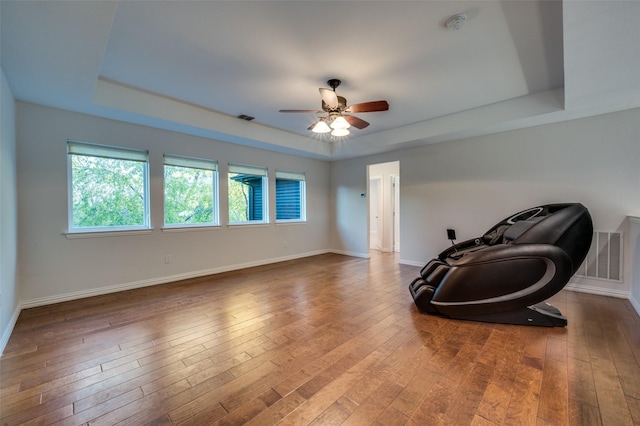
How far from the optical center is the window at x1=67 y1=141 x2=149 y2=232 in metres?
3.47

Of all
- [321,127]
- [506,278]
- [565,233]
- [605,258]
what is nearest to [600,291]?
[605,258]

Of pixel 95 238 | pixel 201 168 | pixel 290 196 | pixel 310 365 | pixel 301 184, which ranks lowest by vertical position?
pixel 310 365

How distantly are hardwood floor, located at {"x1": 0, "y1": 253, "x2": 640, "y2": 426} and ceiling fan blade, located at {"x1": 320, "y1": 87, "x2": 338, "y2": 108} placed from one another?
91.4 inches

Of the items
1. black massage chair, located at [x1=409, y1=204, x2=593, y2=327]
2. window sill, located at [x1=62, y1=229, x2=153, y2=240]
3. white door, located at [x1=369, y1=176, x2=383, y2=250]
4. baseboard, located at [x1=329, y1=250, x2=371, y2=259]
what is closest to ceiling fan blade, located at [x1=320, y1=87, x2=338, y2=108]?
black massage chair, located at [x1=409, y1=204, x2=593, y2=327]

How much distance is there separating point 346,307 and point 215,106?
3.35 m

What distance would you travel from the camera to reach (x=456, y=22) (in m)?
2.09

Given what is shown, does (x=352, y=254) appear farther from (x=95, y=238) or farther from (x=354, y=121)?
(x=95, y=238)

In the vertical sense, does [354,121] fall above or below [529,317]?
above

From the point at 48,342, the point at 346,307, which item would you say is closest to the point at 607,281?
the point at 346,307

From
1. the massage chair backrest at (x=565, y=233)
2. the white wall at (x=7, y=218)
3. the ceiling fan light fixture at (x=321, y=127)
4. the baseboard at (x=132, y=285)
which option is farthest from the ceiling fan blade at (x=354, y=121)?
the baseboard at (x=132, y=285)

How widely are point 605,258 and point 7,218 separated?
6.83 metres

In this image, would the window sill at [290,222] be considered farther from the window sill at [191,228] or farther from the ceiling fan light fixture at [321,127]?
the ceiling fan light fixture at [321,127]

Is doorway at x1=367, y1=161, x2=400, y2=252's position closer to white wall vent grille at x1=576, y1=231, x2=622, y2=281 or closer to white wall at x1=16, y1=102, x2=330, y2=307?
white wall at x1=16, y1=102, x2=330, y2=307

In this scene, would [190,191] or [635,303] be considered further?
[190,191]
